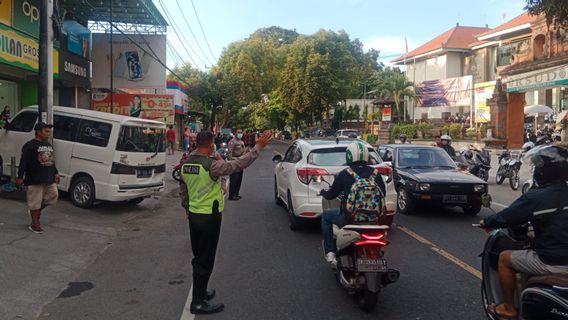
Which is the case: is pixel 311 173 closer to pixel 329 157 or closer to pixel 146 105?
pixel 329 157

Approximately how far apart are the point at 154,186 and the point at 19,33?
225 inches

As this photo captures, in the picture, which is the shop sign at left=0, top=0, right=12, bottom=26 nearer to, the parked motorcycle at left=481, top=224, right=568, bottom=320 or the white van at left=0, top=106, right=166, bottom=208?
the white van at left=0, top=106, right=166, bottom=208

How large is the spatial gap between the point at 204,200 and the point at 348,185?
149cm

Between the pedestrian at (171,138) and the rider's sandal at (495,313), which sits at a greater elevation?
the pedestrian at (171,138)

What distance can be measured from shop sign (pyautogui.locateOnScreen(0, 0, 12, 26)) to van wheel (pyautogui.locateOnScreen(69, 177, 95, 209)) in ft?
16.8

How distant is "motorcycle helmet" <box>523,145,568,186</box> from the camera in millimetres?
3781

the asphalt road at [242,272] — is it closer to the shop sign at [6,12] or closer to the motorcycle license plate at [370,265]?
the motorcycle license plate at [370,265]

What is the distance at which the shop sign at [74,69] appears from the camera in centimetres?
1741

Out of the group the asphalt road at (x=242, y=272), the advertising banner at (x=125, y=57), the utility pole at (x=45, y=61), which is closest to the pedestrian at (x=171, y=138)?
the advertising banner at (x=125, y=57)

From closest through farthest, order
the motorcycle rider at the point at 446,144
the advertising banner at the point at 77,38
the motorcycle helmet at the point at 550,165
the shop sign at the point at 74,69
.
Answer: the motorcycle helmet at the point at 550,165 < the motorcycle rider at the point at 446,144 < the shop sign at the point at 74,69 < the advertising banner at the point at 77,38

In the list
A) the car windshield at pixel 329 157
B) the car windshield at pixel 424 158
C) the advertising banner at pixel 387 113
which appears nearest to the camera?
the car windshield at pixel 329 157

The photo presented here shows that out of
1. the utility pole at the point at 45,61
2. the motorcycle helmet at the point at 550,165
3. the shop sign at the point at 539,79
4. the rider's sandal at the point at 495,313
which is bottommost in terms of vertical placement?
the rider's sandal at the point at 495,313

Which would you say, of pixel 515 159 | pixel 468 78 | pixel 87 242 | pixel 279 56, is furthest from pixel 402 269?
pixel 279 56

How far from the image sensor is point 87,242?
8359 millimetres
